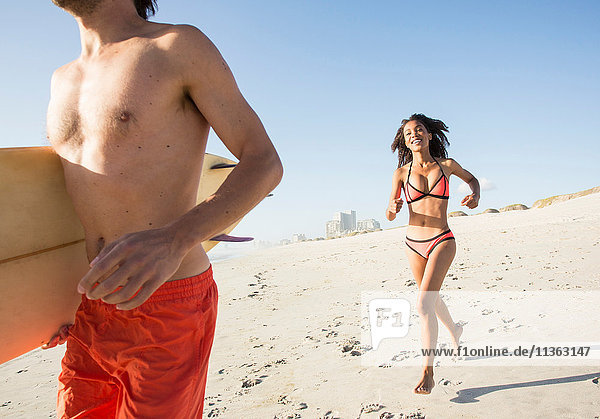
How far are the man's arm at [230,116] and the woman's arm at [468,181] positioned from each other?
143 inches

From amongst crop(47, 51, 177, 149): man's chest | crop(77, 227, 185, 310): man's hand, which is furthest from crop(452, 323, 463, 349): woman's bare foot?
crop(77, 227, 185, 310): man's hand

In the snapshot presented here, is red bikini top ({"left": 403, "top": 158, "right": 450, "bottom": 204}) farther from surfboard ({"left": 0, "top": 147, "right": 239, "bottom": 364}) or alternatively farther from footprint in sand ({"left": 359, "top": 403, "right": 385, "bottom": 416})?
surfboard ({"left": 0, "top": 147, "right": 239, "bottom": 364})

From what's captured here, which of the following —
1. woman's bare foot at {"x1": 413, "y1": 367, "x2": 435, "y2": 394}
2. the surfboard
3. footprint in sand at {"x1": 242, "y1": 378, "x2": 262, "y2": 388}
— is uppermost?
the surfboard

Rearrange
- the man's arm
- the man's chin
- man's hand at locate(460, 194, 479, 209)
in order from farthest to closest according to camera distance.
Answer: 1. man's hand at locate(460, 194, 479, 209)
2. the man's chin
3. the man's arm

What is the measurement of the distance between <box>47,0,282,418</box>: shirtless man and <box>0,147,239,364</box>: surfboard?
11.3 inches

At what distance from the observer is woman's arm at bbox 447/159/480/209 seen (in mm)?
4531

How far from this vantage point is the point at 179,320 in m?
1.47

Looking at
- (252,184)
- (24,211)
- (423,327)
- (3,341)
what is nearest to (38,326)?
(3,341)

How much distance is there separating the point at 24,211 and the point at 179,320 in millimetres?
955

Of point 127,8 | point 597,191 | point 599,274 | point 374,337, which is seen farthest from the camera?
point 597,191

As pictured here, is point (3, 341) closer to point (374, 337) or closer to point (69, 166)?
point (69, 166)

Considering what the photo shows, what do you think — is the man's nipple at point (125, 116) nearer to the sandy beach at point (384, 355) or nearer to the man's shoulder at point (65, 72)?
the man's shoulder at point (65, 72)

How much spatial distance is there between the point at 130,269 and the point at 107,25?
3.60 ft

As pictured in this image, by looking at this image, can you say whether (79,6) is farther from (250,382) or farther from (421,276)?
(250,382)
